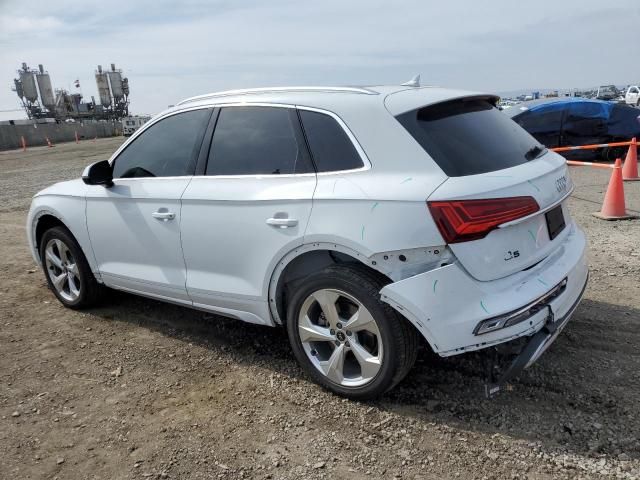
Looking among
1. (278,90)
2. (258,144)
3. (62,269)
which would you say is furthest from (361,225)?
(62,269)

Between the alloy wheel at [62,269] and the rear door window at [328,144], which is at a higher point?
the rear door window at [328,144]

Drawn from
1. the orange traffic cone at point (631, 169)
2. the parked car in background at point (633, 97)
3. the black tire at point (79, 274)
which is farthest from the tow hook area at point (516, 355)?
the parked car in background at point (633, 97)

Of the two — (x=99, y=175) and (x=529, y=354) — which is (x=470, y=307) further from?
(x=99, y=175)

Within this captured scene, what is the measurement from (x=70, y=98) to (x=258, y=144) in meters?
70.3

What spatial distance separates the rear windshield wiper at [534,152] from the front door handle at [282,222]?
143 cm

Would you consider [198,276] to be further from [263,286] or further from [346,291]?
[346,291]

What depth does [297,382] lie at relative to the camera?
344 centimetres

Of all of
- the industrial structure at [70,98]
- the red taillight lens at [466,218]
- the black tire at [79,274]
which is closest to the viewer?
the red taillight lens at [466,218]

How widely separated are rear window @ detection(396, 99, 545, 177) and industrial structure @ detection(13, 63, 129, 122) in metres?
67.3

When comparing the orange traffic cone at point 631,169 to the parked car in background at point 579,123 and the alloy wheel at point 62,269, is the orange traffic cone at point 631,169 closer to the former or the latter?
the parked car in background at point 579,123

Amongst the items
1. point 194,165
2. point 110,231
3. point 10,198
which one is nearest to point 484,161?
point 194,165

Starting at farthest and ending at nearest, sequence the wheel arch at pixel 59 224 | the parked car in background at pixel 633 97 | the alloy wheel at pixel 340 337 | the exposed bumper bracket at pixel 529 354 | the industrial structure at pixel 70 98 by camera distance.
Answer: the industrial structure at pixel 70 98, the parked car in background at pixel 633 97, the wheel arch at pixel 59 224, the alloy wheel at pixel 340 337, the exposed bumper bracket at pixel 529 354

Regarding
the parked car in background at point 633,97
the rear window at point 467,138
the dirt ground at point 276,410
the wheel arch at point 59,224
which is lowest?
the parked car in background at point 633,97

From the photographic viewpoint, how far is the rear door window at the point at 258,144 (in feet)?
10.6
